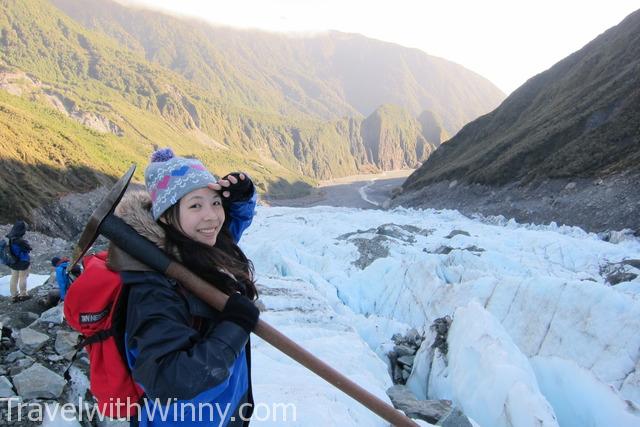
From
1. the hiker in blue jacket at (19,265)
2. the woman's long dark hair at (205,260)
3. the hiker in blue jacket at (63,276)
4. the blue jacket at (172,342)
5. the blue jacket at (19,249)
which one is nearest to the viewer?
the blue jacket at (172,342)

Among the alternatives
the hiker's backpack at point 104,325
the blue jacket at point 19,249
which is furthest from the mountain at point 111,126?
the hiker's backpack at point 104,325

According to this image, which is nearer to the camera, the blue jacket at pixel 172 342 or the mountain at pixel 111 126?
the blue jacket at pixel 172 342

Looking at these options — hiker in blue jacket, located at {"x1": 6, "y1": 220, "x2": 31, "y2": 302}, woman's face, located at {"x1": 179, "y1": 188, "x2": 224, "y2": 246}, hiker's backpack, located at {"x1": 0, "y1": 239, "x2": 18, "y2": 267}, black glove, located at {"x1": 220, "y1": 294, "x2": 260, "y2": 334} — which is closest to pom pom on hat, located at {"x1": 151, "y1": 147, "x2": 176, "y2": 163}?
woman's face, located at {"x1": 179, "y1": 188, "x2": 224, "y2": 246}

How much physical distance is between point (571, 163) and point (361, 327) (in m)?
26.7

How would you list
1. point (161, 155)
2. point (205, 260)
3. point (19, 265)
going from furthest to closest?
point (19, 265)
point (161, 155)
point (205, 260)

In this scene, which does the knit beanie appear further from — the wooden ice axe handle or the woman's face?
the wooden ice axe handle

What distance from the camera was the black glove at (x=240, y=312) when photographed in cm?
178

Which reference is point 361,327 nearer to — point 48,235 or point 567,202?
point 48,235

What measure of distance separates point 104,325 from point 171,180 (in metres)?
0.69

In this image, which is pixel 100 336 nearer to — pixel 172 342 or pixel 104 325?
pixel 104 325

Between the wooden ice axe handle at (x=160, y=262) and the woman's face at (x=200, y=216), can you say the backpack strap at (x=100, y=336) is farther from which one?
the woman's face at (x=200, y=216)

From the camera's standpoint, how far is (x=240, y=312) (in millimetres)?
1798

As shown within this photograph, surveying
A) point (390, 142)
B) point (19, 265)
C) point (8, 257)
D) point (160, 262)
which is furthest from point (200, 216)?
point (390, 142)

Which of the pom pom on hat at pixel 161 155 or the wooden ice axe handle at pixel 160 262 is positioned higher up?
the pom pom on hat at pixel 161 155
